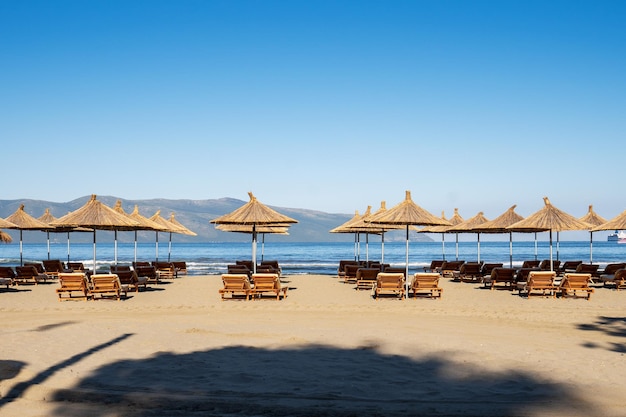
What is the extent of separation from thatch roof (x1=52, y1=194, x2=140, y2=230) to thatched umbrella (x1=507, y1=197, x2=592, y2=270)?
12.3 m

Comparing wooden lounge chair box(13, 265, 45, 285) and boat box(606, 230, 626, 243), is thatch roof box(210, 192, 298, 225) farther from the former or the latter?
boat box(606, 230, 626, 243)

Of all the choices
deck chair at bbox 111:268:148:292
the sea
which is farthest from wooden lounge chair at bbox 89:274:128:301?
the sea

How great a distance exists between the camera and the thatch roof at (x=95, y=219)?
16016mm

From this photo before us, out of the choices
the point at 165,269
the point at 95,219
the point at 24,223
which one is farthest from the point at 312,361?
the point at 24,223

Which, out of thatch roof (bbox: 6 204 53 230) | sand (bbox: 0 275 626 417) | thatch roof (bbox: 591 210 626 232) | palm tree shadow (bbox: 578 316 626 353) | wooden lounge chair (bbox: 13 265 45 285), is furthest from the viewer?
thatch roof (bbox: 6 204 53 230)

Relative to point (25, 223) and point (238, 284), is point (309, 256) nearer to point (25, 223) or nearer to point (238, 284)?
point (25, 223)

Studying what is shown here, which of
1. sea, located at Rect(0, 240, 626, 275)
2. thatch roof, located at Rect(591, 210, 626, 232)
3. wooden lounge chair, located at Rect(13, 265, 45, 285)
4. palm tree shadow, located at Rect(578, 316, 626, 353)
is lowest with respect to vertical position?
sea, located at Rect(0, 240, 626, 275)

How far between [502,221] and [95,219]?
46.2ft

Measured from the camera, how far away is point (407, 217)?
53.5 ft

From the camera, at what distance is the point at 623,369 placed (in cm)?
727

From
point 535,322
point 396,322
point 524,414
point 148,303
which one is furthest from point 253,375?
point 148,303

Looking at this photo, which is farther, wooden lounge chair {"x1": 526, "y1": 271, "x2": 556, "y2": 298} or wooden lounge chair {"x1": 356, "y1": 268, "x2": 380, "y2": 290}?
wooden lounge chair {"x1": 356, "y1": 268, "x2": 380, "y2": 290}

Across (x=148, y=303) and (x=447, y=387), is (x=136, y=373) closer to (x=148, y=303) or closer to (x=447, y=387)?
(x=447, y=387)

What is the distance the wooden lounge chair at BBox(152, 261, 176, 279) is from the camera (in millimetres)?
24062
